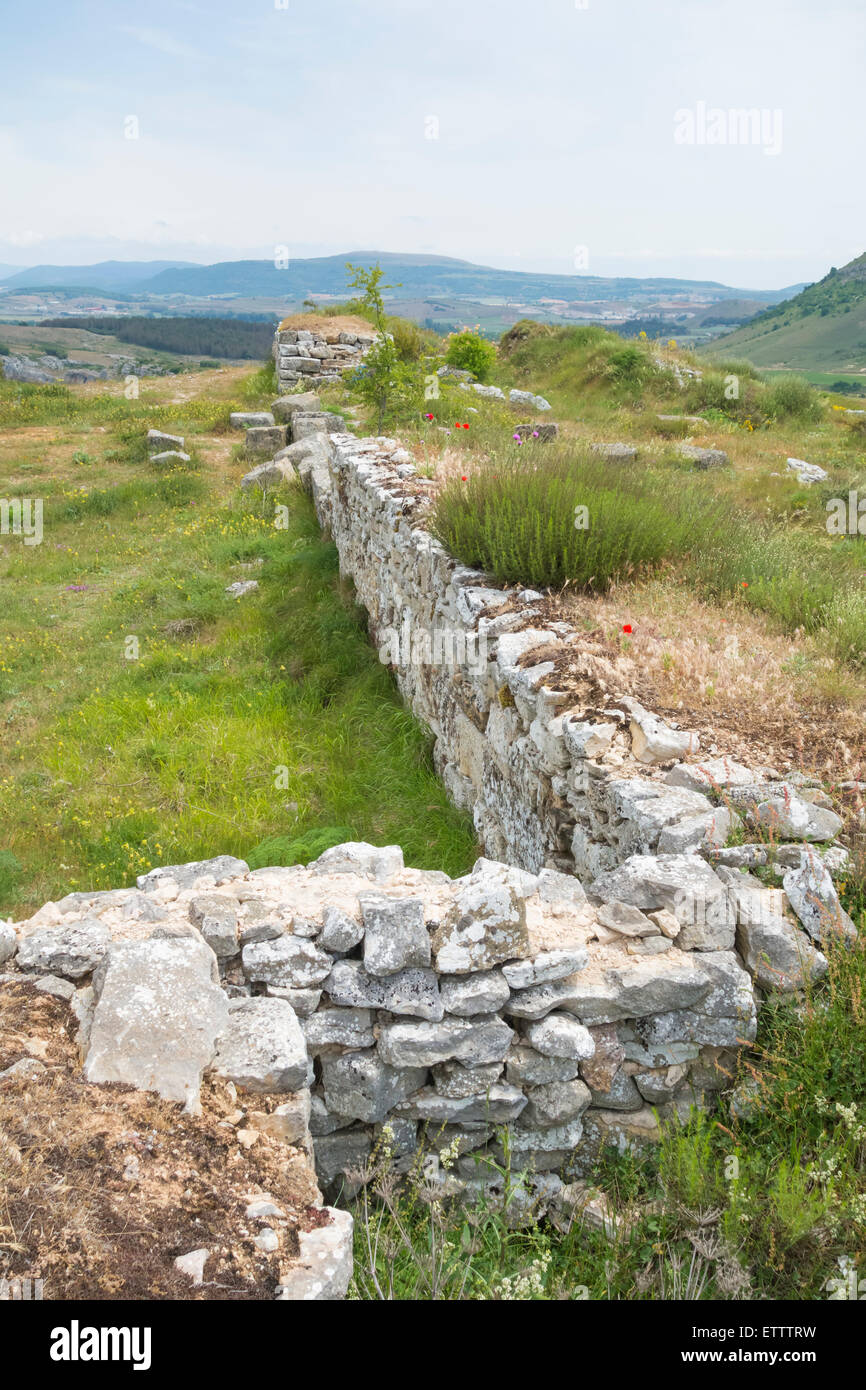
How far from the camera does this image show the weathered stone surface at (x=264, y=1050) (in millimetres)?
2414

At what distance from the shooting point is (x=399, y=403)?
40.3 feet

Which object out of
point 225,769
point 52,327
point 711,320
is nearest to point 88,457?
point 225,769

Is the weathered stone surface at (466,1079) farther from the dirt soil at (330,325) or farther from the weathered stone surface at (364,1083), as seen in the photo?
the dirt soil at (330,325)

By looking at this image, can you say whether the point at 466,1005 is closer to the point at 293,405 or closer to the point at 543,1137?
the point at 543,1137

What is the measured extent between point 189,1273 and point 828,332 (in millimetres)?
85237

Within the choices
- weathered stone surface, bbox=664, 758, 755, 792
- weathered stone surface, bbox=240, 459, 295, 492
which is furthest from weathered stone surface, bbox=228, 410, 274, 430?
weathered stone surface, bbox=664, 758, 755, 792

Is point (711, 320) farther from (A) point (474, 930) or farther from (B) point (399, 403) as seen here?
(A) point (474, 930)

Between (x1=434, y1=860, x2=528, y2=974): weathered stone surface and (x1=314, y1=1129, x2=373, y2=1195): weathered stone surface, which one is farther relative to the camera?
(x1=314, y1=1129, x2=373, y2=1195): weathered stone surface

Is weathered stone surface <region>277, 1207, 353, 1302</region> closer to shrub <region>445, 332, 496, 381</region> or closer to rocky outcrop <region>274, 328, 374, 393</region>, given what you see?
shrub <region>445, 332, 496, 381</region>

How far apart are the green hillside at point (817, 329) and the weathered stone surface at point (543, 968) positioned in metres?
71.5

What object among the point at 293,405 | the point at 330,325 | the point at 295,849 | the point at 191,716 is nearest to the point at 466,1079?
the point at 295,849

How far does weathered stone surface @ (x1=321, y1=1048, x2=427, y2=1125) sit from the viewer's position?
274cm

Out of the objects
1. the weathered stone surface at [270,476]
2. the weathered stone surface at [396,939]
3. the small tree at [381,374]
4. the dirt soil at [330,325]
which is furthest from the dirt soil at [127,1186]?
the dirt soil at [330,325]

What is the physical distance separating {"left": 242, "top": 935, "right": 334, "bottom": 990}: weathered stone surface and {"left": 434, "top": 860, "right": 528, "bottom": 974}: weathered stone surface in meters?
0.41
